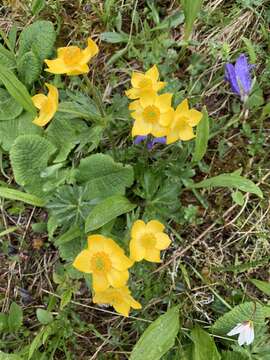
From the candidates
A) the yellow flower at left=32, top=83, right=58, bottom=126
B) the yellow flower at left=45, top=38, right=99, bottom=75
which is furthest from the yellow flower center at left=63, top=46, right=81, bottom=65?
the yellow flower at left=32, top=83, right=58, bottom=126

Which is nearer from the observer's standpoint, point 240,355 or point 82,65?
point 82,65

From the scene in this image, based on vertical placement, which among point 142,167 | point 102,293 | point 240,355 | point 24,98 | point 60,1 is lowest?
point 240,355

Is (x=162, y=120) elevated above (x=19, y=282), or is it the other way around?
(x=162, y=120)

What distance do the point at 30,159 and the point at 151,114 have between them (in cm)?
50

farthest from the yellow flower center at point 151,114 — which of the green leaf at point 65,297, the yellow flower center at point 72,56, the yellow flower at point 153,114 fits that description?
the green leaf at point 65,297

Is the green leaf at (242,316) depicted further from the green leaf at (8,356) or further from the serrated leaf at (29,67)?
the serrated leaf at (29,67)

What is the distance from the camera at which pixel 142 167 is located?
1.79 metres

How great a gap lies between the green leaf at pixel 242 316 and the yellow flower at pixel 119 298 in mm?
336

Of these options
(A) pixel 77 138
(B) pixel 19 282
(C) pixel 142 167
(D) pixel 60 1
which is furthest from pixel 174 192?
(D) pixel 60 1

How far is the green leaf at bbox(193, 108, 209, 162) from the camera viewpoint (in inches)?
63.8

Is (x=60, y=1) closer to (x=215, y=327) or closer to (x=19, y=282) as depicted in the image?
(x=19, y=282)

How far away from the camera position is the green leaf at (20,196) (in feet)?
5.61

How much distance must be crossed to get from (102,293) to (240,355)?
1.73ft

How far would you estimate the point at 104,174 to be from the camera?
1.77m
